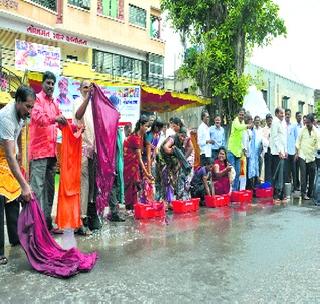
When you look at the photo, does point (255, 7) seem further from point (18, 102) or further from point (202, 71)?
point (18, 102)

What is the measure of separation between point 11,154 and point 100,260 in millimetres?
1368

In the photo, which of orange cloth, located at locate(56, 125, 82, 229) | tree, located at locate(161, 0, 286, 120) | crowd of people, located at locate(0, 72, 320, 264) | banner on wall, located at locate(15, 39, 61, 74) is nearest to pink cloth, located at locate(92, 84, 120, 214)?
crowd of people, located at locate(0, 72, 320, 264)

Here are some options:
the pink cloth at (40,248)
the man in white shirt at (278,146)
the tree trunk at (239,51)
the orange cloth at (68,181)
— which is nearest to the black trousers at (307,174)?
the man in white shirt at (278,146)

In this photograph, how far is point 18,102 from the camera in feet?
15.5

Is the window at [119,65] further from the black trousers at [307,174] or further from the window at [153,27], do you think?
the black trousers at [307,174]

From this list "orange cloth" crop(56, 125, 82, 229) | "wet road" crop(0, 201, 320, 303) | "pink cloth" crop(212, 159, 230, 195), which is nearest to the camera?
"wet road" crop(0, 201, 320, 303)

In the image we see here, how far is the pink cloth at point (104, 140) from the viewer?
244 inches

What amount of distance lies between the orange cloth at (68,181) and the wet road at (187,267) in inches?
14.6

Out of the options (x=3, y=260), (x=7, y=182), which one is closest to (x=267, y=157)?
(x=7, y=182)

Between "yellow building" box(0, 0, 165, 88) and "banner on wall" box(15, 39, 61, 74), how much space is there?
692 cm

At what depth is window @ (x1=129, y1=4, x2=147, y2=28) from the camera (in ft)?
103

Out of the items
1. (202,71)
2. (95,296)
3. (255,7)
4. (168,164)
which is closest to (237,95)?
(202,71)

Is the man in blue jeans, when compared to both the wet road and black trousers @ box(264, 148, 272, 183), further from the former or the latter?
the wet road

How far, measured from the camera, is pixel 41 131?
5.91 meters
